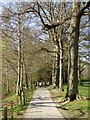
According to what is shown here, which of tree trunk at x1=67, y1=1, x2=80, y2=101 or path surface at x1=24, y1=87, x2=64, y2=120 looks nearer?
path surface at x1=24, y1=87, x2=64, y2=120

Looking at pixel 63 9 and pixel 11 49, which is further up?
pixel 63 9

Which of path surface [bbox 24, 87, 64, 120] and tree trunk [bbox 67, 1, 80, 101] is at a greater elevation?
tree trunk [bbox 67, 1, 80, 101]

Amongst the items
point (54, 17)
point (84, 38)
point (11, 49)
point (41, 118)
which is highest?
point (54, 17)

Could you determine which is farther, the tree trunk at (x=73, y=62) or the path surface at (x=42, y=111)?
the tree trunk at (x=73, y=62)

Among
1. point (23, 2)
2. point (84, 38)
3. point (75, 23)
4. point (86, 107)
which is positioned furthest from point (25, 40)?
point (86, 107)

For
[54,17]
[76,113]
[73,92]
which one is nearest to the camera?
[76,113]

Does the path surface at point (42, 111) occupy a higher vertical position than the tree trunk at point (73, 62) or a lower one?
lower

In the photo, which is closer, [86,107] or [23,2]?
[86,107]

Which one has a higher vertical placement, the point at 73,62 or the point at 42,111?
the point at 73,62

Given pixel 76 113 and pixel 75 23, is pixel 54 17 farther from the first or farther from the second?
pixel 76 113

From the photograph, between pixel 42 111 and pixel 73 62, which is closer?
pixel 42 111

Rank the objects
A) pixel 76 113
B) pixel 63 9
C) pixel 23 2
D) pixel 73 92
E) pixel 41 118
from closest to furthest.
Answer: pixel 41 118 → pixel 76 113 → pixel 73 92 → pixel 23 2 → pixel 63 9

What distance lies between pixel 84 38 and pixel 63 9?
212 inches

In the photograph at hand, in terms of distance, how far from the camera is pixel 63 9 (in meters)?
28.2
